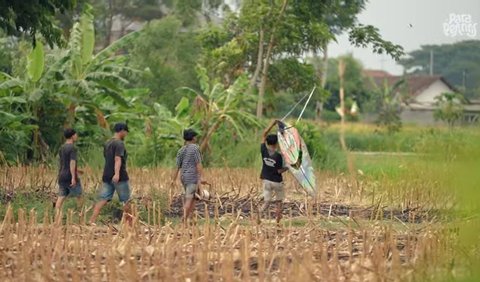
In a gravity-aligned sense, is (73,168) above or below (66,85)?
below

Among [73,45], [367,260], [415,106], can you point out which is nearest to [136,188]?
[73,45]

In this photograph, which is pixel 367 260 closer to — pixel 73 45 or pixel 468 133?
pixel 468 133

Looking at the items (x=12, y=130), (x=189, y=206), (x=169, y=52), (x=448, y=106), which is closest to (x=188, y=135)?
(x=189, y=206)

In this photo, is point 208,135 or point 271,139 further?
point 208,135

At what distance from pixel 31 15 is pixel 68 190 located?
2488mm

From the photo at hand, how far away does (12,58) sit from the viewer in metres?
23.4

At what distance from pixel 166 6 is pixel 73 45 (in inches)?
1270

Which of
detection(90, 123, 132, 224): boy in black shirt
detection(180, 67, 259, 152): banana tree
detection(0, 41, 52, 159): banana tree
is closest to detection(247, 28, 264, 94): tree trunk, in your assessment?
detection(180, 67, 259, 152): banana tree

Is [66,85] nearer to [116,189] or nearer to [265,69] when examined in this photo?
[265,69]

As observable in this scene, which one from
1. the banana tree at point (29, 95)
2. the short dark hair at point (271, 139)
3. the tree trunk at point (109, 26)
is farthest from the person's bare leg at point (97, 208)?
the tree trunk at point (109, 26)

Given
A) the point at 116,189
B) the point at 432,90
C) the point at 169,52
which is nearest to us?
the point at 116,189

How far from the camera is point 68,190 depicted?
11.3m

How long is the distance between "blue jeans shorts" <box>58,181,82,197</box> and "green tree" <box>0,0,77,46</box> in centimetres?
237

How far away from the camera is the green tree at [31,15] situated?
39.8 feet
